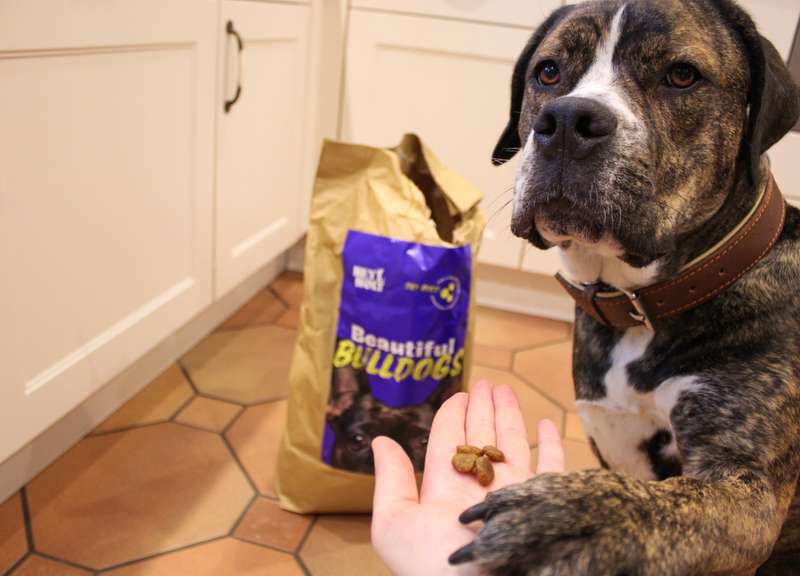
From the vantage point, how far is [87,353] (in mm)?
1650

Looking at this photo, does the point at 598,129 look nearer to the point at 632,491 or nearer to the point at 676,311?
the point at 676,311

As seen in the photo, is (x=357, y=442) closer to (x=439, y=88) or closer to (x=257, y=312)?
(x=257, y=312)

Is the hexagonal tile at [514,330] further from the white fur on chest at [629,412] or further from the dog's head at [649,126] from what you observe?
the dog's head at [649,126]

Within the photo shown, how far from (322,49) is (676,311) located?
1992 millimetres

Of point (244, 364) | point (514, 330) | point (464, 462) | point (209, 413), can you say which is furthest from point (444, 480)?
point (514, 330)

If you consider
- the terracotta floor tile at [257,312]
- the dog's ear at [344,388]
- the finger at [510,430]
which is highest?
the finger at [510,430]

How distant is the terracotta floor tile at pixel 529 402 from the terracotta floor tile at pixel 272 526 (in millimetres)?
704

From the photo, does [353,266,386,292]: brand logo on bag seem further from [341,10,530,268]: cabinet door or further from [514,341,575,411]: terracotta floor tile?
[341,10,530,268]: cabinet door

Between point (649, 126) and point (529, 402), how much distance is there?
4.37ft

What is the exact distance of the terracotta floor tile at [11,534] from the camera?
4.86 ft

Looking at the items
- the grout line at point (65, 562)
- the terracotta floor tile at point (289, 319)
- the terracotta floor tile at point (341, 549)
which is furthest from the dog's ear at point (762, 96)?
the terracotta floor tile at point (289, 319)

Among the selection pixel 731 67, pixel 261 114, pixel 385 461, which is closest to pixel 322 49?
pixel 261 114

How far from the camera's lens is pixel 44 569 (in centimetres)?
147

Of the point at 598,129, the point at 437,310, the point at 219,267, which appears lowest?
the point at 219,267
